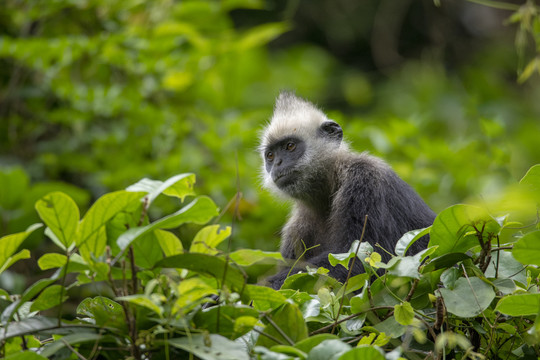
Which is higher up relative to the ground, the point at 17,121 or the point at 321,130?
the point at 321,130

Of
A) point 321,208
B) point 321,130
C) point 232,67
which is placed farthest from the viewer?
point 232,67

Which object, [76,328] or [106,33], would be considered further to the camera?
[106,33]

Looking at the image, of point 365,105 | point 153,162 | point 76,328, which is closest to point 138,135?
point 153,162

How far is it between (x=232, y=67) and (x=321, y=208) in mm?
3886

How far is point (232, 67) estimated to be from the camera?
846 centimetres

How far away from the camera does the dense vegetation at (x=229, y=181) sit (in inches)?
70.4

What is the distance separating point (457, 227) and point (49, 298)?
1.29m

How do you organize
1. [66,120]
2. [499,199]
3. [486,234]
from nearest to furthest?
1. [499,199]
2. [486,234]
3. [66,120]

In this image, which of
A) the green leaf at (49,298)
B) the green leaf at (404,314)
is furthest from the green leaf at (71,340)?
the green leaf at (404,314)

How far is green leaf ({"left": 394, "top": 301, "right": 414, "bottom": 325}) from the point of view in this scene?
6.14ft

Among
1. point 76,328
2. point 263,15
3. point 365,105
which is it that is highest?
point 76,328

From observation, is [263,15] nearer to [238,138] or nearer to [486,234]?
[238,138]

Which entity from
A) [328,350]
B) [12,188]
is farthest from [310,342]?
[12,188]

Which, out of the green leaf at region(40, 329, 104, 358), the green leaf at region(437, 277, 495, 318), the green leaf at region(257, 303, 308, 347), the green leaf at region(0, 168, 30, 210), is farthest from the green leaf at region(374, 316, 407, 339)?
the green leaf at region(0, 168, 30, 210)
